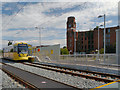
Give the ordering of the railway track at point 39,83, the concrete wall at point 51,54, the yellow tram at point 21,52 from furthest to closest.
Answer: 1. the yellow tram at point 21,52
2. the concrete wall at point 51,54
3. the railway track at point 39,83

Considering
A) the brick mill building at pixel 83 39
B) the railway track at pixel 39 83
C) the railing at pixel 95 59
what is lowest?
the railway track at pixel 39 83

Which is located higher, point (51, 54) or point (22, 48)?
point (22, 48)

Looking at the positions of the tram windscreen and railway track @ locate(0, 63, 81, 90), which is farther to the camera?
the tram windscreen

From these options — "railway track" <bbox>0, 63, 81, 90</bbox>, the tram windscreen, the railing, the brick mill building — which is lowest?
"railway track" <bbox>0, 63, 81, 90</bbox>

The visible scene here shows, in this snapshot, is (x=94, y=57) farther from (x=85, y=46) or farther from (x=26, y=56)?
(x=85, y=46)

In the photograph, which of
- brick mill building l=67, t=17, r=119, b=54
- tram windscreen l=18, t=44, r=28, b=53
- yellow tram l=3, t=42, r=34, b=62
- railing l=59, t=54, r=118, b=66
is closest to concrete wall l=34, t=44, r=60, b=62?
yellow tram l=3, t=42, r=34, b=62

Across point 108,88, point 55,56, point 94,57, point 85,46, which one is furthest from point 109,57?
point 85,46

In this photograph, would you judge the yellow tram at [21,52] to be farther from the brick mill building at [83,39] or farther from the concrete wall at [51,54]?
the brick mill building at [83,39]

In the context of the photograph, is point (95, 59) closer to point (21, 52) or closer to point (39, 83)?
point (39, 83)

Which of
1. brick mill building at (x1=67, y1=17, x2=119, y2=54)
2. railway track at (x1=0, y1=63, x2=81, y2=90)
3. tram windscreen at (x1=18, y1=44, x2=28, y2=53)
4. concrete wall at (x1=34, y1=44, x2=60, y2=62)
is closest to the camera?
railway track at (x1=0, y1=63, x2=81, y2=90)

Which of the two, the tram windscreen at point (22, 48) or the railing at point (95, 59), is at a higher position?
the tram windscreen at point (22, 48)

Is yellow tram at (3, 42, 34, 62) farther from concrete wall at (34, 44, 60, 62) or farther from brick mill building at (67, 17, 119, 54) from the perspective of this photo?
brick mill building at (67, 17, 119, 54)

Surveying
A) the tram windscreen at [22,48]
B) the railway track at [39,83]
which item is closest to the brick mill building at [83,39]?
the tram windscreen at [22,48]

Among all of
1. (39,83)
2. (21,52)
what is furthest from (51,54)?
(39,83)
